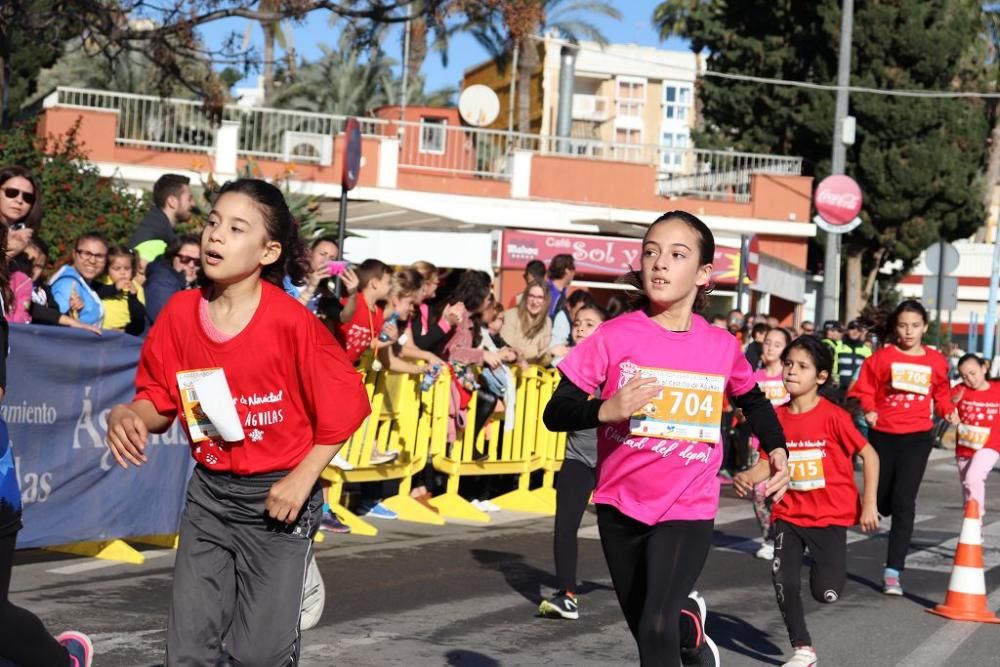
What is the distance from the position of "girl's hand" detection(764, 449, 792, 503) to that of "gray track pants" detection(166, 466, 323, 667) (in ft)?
5.75

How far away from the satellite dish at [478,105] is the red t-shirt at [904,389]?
1106 inches

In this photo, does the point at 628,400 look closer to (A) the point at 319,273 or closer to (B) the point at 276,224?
(B) the point at 276,224

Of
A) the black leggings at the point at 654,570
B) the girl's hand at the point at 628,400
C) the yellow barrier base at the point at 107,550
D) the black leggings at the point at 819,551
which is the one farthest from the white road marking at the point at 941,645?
the yellow barrier base at the point at 107,550

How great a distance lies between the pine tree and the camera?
1686 inches

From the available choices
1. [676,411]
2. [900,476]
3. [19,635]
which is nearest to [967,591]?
[900,476]

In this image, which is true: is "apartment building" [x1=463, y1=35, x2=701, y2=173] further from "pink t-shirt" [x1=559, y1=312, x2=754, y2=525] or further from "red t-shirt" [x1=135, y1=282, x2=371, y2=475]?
"red t-shirt" [x1=135, y1=282, x2=371, y2=475]

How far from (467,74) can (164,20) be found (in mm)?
52665

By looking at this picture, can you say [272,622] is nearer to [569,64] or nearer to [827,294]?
[827,294]

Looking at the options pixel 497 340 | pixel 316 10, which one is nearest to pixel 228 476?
pixel 497 340

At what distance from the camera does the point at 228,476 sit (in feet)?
16.2

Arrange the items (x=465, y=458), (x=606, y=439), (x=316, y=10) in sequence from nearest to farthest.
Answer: (x=606, y=439) < (x=465, y=458) < (x=316, y=10)

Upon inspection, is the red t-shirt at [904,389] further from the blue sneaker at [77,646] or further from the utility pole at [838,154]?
the utility pole at [838,154]

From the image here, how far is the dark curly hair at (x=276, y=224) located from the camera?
5.04 metres

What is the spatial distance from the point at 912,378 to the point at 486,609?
12.6 feet
